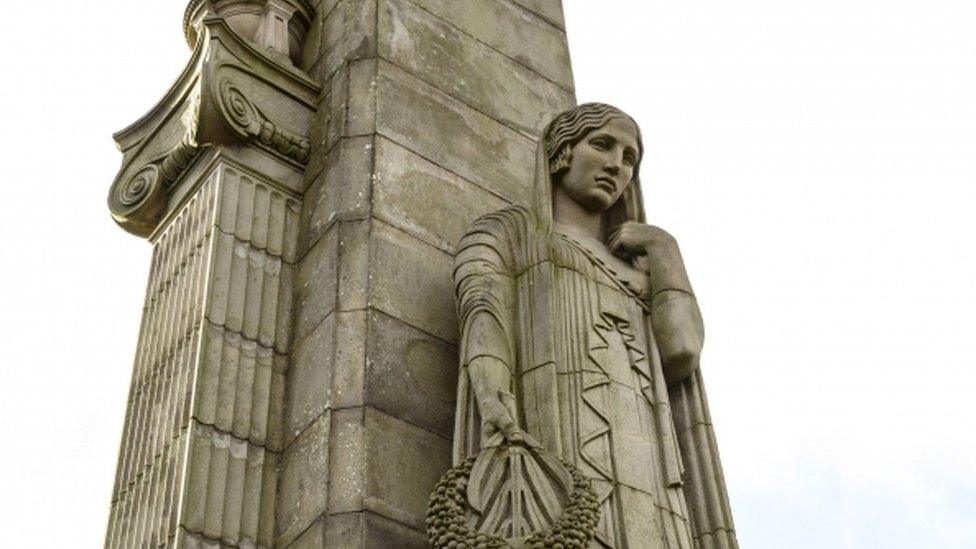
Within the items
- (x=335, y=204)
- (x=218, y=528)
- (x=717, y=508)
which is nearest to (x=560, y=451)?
(x=717, y=508)

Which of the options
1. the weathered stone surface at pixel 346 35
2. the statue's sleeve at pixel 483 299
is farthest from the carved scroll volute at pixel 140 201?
the statue's sleeve at pixel 483 299

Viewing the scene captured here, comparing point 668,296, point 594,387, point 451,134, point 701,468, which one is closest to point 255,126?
point 451,134

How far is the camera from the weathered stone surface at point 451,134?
42.8 ft

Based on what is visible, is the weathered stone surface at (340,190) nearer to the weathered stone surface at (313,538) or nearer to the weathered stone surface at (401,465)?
the weathered stone surface at (401,465)

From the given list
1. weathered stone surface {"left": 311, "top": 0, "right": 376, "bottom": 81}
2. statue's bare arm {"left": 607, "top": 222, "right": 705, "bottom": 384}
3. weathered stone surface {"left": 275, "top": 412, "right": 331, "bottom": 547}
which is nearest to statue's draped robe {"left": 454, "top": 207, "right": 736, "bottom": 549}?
statue's bare arm {"left": 607, "top": 222, "right": 705, "bottom": 384}

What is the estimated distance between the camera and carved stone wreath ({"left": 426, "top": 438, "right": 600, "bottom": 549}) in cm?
938

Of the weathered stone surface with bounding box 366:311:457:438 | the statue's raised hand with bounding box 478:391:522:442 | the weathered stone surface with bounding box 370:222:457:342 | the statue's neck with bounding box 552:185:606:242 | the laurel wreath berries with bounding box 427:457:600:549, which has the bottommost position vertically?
the laurel wreath berries with bounding box 427:457:600:549

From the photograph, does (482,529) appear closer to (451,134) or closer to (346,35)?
(451,134)

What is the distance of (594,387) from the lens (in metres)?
10.8

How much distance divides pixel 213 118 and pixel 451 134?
1823 mm

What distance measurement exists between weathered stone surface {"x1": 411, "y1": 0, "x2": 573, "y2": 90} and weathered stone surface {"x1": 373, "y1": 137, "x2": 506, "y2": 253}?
6.42 feet

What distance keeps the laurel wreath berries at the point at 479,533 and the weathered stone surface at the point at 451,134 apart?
Answer: 3730mm

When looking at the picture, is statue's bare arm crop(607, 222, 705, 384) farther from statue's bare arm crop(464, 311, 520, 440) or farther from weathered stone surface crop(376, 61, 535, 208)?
weathered stone surface crop(376, 61, 535, 208)

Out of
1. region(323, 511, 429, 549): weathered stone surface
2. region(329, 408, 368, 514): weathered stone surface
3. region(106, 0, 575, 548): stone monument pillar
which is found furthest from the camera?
region(106, 0, 575, 548): stone monument pillar
